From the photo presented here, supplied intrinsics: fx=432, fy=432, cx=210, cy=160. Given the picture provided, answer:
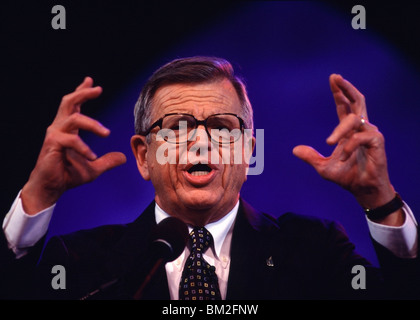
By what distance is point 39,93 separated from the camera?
8.17 ft

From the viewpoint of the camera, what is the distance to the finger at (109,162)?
1811mm

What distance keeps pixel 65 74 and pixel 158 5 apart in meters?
0.66

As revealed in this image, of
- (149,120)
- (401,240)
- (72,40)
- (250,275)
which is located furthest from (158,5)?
(401,240)

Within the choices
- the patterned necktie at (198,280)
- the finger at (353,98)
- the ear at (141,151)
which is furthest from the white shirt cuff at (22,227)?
the finger at (353,98)

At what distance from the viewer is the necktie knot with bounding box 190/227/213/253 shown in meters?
2.03

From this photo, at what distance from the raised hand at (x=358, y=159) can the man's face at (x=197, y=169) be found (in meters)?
0.43

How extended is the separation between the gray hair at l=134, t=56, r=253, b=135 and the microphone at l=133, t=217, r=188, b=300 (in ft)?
2.69

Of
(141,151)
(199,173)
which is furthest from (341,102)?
(141,151)

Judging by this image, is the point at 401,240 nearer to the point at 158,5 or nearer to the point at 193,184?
the point at 193,184

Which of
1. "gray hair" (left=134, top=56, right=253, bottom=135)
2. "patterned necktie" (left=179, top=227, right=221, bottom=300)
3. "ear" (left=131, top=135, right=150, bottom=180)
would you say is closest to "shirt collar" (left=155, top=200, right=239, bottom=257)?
"patterned necktie" (left=179, top=227, right=221, bottom=300)

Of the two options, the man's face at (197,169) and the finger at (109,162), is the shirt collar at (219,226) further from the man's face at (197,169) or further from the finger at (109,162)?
the finger at (109,162)

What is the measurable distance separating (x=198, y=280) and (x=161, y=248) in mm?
526

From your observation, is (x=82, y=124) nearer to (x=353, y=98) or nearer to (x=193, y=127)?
(x=193, y=127)
